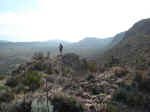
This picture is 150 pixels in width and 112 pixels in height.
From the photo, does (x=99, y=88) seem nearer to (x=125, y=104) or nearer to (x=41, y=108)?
(x=125, y=104)

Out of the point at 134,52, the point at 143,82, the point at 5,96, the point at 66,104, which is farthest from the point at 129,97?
the point at 134,52

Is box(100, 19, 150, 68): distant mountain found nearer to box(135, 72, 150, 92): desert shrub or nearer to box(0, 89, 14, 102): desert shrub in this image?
box(135, 72, 150, 92): desert shrub

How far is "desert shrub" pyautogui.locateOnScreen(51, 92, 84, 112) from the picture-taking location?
283 inches

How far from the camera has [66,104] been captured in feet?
24.1

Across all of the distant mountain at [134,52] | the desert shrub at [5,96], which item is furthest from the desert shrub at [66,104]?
the distant mountain at [134,52]

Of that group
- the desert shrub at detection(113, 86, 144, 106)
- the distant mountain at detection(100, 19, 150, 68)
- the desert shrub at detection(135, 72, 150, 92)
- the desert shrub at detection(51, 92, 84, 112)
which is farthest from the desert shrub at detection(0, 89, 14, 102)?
the distant mountain at detection(100, 19, 150, 68)

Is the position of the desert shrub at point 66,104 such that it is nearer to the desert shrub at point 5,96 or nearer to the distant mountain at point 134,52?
the desert shrub at point 5,96

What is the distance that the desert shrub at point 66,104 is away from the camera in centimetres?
719

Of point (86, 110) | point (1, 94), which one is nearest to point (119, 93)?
point (86, 110)

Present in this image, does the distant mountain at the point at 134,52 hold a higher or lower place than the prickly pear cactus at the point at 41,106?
higher

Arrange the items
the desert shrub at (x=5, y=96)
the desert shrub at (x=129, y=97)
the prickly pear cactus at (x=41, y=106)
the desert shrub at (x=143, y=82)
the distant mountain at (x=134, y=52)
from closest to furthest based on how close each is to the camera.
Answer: the prickly pear cactus at (x=41, y=106)
the desert shrub at (x=129, y=97)
the desert shrub at (x=5, y=96)
the desert shrub at (x=143, y=82)
the distant mountain at (x=134, y=52)

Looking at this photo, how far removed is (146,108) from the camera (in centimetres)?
757

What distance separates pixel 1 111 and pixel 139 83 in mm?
7917

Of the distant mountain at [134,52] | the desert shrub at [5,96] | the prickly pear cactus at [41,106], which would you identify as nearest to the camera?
the prickly pear cactus at [41,106]
